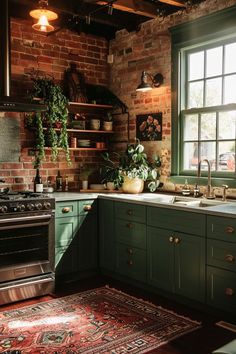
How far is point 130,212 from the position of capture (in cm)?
425

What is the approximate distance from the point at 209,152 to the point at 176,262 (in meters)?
1.34

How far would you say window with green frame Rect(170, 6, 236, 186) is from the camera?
13.9 feet

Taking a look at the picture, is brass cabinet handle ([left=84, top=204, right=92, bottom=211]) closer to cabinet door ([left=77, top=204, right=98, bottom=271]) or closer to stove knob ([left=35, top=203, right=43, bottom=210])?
cabinet door ([left=77, top=204, right=98, bottom=271])

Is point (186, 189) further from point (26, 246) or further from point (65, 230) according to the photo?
point (26, 246)

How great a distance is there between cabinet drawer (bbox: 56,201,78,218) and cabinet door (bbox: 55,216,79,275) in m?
0.04

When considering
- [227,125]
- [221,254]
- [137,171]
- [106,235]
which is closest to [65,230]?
[106,235]

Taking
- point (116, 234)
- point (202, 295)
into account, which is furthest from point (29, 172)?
point (202, 295)

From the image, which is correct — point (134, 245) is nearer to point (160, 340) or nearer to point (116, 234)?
point (116, 234)

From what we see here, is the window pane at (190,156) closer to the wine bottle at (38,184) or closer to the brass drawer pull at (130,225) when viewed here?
the brass drawer pull at (130,225)

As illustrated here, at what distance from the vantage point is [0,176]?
467 centimetres

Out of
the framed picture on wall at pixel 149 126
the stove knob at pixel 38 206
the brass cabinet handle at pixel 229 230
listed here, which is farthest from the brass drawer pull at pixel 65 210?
the brass cabinet handle at pixel 229 230

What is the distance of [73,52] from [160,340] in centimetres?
369

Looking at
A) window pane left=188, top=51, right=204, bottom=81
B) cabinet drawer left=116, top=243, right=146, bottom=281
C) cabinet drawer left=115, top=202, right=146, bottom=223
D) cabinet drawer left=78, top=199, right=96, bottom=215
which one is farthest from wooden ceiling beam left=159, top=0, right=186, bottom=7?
cabinet drawer left=116, top=243, right=146, bottom=281

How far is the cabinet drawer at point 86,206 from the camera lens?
14.8ft
